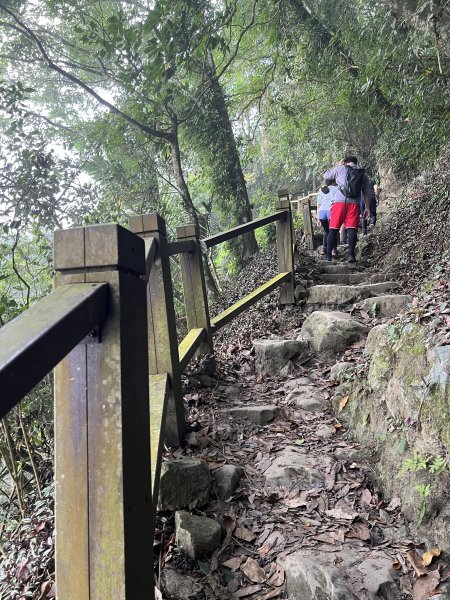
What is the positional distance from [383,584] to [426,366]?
1192 mm

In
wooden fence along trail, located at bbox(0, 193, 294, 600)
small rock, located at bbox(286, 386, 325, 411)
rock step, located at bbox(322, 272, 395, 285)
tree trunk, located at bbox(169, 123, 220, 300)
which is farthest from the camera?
tree trunk, located at bbox(169, 123, 220, 300)

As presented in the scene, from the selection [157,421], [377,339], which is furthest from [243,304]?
[157,421]

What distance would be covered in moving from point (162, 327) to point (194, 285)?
3.74ft

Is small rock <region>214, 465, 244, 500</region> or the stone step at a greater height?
the stone step

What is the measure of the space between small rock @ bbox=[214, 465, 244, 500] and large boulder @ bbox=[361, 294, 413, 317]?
3156mm

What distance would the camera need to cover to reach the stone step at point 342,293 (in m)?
5.92

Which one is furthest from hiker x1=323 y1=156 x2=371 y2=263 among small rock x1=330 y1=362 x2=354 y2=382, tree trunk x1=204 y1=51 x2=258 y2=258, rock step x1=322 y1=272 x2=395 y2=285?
small rock x1=330 y1=362 x2=354 y2=382

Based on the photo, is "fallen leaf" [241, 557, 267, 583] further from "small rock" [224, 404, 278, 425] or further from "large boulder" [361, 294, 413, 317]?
"large boulder" [361, 294, 413, 317]

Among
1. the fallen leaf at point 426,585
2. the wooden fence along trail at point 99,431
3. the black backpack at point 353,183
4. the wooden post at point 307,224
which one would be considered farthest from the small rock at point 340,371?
the wooden post at point 307,224

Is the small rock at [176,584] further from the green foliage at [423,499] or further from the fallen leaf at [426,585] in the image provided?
the green foliage at [423,499]

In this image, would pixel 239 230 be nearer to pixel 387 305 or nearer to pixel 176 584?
pixel 387 305

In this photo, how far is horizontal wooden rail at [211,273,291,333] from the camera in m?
4.40

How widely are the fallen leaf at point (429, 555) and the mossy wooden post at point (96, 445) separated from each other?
1.39 m

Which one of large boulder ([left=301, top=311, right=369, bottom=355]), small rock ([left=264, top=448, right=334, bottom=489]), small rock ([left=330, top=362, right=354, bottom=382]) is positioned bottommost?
small rock ([left=264, top=448, right=334, bottom=489])
